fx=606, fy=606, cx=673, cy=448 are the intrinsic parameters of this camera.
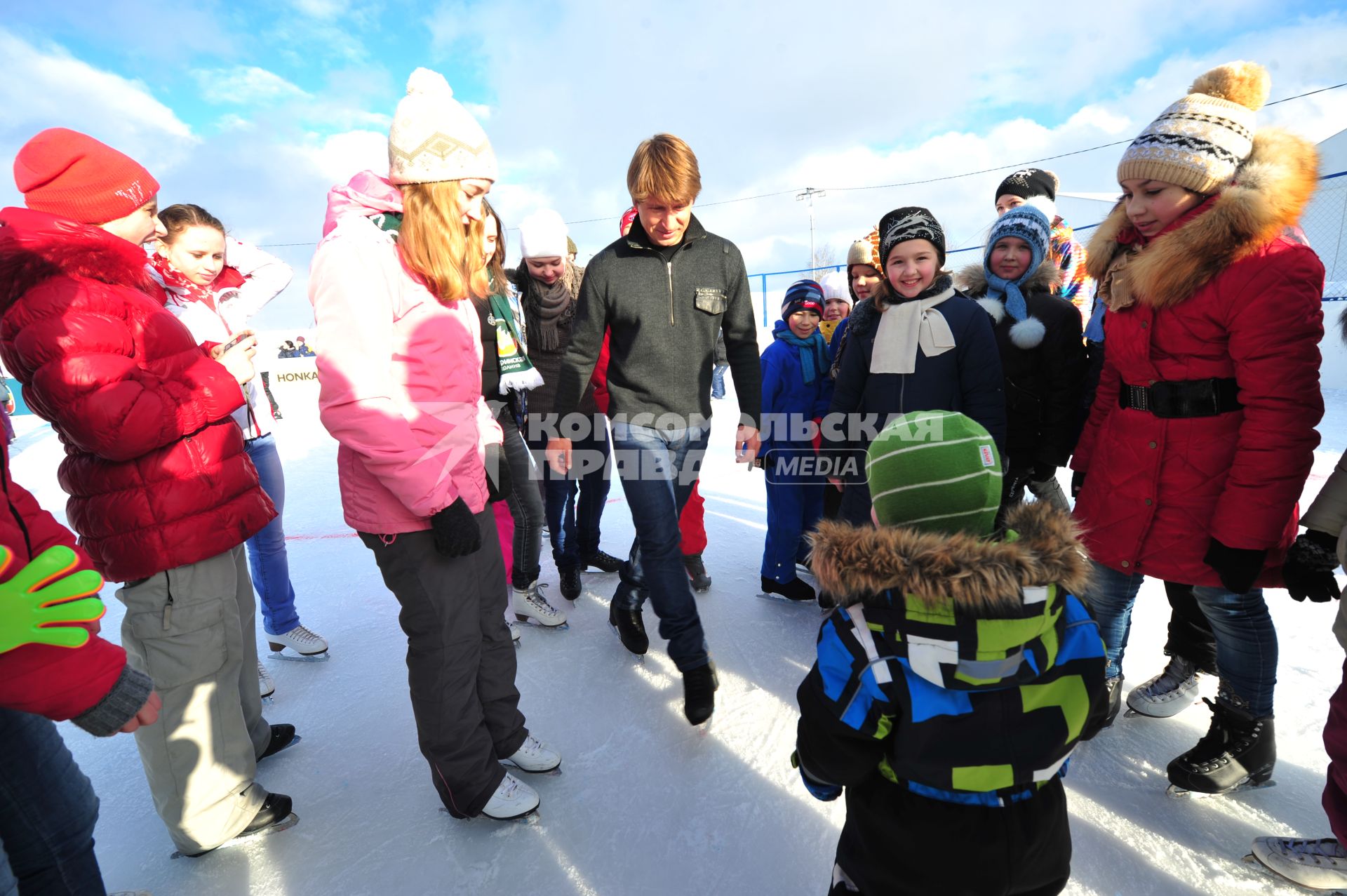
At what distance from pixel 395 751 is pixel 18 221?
1.58 meters

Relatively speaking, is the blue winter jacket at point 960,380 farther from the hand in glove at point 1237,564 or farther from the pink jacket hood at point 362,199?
the pink jacket hood at point 362,199

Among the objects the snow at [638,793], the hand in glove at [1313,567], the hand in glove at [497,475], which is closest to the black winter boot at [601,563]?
the snow at [638,793]

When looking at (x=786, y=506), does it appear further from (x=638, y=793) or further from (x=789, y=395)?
(x=638, y=793)

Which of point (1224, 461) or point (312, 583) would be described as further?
point (312, 583)

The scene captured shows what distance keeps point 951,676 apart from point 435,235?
1.30 m

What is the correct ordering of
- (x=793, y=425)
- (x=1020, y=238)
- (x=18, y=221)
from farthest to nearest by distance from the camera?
(x=793, y=425)
(x=1020, y=238)
(x=18, y=221)

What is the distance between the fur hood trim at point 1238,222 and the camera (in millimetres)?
1295

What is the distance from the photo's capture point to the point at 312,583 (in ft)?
10.4

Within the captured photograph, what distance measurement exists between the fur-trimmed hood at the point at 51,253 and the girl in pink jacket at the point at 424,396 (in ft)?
1.38

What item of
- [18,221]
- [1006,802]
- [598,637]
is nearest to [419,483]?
[18,221]

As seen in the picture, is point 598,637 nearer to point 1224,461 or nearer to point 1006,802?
point 1006,802

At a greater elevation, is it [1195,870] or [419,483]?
[419,483]

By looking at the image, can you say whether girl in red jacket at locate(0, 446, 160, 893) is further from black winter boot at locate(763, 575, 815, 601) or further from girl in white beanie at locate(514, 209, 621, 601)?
black winter boot at locate(763, 575, 815, 601)

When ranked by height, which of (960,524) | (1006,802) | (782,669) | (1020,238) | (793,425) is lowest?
(782,669)
